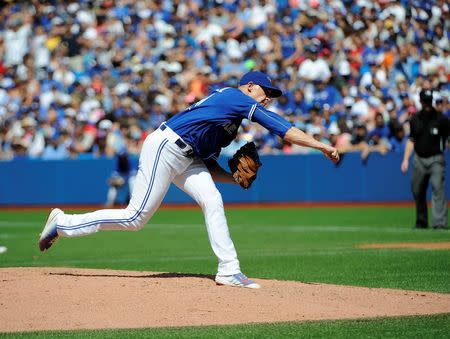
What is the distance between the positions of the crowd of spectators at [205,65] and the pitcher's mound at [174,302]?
1315 centimetres

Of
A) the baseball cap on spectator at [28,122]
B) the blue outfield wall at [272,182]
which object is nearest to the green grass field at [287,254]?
the blue outfield wall at [272,182]

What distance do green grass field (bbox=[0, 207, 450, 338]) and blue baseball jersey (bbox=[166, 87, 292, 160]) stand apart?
1937 millimetres

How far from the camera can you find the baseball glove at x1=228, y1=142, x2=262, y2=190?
8781 millimetres

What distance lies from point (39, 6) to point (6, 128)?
17.0 ft

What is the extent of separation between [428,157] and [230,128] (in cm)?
858

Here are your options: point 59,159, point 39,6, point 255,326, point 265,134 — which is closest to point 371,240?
point 255,326

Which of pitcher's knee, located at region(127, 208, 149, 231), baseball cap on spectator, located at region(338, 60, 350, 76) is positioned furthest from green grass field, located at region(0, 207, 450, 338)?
baseball cap on spectator, located at region(338, 60, 350, 76)

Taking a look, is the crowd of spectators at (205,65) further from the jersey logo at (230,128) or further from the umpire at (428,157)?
the jersey logo at (230,128)

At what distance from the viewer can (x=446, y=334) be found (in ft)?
21.4

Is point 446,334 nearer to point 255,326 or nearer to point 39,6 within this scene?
point 255,326

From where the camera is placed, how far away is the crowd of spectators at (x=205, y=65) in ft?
74.8

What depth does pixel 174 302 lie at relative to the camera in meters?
7.73

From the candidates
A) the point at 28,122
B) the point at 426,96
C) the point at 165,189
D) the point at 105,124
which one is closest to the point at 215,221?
the point at 165,189

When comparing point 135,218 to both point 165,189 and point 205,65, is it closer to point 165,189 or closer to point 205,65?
point 165,189
